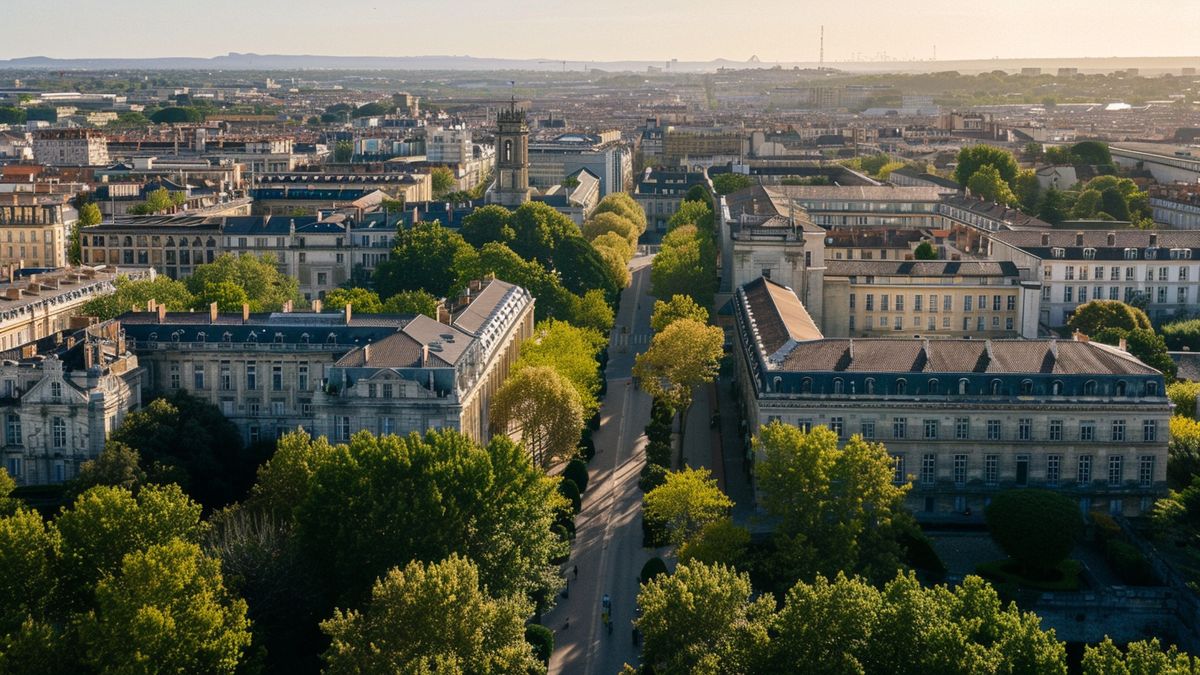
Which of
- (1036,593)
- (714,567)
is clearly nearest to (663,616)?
(714,567)

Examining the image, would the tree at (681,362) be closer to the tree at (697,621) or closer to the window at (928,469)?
the window at (928,469)

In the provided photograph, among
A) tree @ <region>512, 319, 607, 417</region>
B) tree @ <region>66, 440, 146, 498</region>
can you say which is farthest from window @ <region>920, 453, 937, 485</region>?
tree @ <region>66, 440, 146, 498</region>

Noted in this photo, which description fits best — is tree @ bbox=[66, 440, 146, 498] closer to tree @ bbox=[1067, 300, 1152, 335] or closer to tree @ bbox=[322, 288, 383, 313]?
tree @ bbox=[322, 288, 383, 313]

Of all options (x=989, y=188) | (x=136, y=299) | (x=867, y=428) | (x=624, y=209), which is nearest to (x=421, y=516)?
(x=867, y=428)

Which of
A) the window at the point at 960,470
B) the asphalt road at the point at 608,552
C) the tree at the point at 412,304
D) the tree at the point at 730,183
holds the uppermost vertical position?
the tree at the point at 730,183

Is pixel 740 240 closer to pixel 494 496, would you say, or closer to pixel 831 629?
pixel 494 496

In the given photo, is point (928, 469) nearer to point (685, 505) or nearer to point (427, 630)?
point (685, 505)

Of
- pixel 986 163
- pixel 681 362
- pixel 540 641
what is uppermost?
pixel 986 163

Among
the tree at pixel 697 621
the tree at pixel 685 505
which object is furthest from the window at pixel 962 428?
the tree at pixel 697 621
